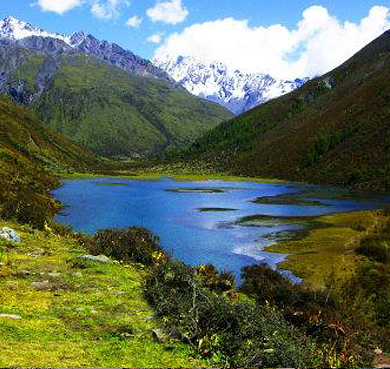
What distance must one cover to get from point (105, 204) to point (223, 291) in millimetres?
63681

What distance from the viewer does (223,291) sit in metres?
23.7

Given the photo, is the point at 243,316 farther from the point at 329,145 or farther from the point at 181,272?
the point at 329,145

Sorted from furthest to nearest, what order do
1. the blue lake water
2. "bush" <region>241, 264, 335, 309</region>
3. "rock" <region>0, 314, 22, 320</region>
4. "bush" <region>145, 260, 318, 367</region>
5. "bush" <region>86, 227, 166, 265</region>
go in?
the blue lake water
"bush" <region>86, 227, 166, 265</region>
"bush" <region>241, 264, 335, 309</region>
"rock" <region>0, 314, 22, 320</region>
"bush" <region>145, 260, 318, 367</region>

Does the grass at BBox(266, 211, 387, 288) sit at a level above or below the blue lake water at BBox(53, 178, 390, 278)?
above

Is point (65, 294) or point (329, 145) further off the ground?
point (329, 145)

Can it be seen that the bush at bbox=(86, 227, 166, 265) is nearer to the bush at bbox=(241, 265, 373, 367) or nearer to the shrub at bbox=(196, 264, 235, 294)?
the shrub at bbox=(196, 264, 235, 294)

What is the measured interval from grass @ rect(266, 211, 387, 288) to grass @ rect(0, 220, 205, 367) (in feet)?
60.3

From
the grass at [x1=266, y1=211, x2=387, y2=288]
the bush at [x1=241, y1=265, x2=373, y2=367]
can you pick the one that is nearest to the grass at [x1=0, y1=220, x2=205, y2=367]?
the bush at [x1=241, y1=265, x2=373, y2=367]

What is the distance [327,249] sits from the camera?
46781 mm

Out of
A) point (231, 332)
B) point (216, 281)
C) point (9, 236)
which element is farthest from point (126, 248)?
point (231, 332)

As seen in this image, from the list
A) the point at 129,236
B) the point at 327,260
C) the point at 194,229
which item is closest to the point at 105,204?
the point at 194,229

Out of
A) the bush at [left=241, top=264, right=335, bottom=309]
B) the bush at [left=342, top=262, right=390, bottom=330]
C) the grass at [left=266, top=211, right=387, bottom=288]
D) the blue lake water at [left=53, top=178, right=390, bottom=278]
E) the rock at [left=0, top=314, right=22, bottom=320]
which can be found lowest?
the blue lake water at [left=53, top=178, right=390, bottom=278]

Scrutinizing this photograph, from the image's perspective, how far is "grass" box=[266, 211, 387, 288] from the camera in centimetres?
3716

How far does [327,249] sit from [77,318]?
3575cm
